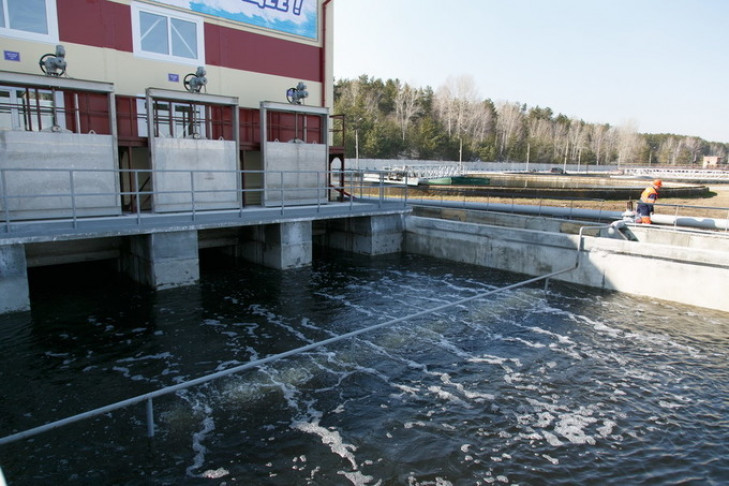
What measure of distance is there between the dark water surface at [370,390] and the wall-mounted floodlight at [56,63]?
4624 mm

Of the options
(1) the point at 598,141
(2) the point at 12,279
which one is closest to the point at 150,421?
(2) the point at 12,279

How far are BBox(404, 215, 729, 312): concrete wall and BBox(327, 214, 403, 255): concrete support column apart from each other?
927mm

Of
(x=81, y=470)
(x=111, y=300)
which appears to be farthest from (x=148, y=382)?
(x=111, y=300)

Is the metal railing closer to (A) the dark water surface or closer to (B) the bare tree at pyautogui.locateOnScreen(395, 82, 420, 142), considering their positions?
(A) the dark water surface

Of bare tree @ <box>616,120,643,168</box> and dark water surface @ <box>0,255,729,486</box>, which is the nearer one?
dark water surface @ <box>0,255,729,486</box>

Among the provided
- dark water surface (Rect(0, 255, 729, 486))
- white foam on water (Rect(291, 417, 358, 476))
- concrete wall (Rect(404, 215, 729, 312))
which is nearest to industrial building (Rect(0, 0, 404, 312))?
dark water surface (Rect(0, 255, 729, 486))

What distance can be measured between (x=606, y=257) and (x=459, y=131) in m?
68.5

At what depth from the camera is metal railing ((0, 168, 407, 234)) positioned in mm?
9508

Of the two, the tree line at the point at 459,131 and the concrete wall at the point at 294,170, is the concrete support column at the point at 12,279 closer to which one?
the concrete wall at the point at 294,170

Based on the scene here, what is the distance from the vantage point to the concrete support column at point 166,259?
9.70 m

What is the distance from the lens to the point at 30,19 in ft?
34.8

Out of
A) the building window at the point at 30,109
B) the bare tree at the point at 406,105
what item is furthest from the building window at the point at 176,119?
the bare tree at the point at 406,105

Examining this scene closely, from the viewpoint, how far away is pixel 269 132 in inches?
567

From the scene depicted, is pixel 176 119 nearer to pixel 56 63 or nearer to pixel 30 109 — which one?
pixel 56 63
